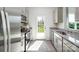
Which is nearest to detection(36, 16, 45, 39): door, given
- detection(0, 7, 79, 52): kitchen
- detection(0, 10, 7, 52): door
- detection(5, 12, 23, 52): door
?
detection(0, 7, 79, 52): kitchen

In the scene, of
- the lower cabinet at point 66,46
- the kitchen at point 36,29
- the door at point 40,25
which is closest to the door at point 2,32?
the kitchen at point 36,29

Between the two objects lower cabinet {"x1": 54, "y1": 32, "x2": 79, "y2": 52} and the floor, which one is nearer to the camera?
lower cabinet {"x1": 54, "y1": 32, "x2": 79, "y2": 52}

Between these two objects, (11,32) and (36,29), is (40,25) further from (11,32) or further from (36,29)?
(11,32)

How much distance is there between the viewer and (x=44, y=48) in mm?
3051

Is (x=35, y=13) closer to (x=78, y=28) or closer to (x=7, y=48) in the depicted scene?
(x=78, y=28)

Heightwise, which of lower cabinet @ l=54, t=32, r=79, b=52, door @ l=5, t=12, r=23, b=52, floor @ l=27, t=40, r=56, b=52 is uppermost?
door @ l=5, t=12, r=23, b=52

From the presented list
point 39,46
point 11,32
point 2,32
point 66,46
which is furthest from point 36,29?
point 2,32

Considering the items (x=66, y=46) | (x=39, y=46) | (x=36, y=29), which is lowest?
(x=39, y=46)

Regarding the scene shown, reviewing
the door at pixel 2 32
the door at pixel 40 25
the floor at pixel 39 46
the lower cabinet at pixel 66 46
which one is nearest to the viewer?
the door at pixel 2 32

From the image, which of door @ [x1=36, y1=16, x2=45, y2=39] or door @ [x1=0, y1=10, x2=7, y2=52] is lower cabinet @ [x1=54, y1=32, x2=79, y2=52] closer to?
door @ [x1=36, y1=16, x2=45, y2=39]

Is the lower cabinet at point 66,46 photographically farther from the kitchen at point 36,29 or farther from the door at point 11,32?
the door at point 11,32

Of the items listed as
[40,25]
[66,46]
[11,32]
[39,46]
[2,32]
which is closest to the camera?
[2,32]
